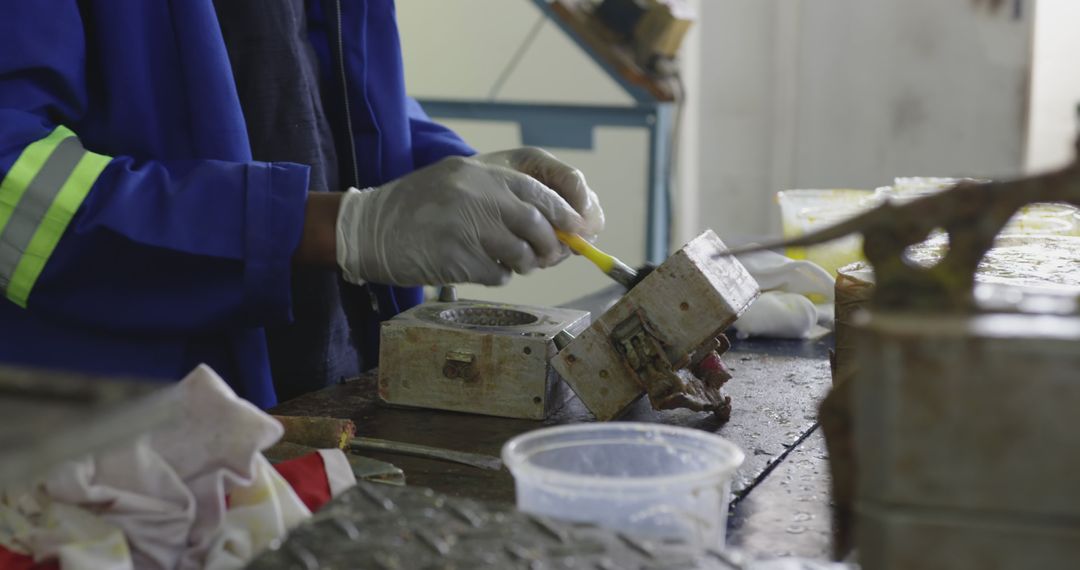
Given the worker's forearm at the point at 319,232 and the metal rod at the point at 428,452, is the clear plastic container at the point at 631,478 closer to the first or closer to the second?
the metal rod at the point at 428,452

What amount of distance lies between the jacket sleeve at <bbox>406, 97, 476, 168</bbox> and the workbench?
59 centimetres

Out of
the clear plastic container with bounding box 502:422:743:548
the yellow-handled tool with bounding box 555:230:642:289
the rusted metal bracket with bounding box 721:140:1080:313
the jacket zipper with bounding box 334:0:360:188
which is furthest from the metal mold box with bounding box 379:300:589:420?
the rusted metal bracket with bounding box 721:140:1080:313

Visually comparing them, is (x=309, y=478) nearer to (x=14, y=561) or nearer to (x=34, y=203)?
(x=14, y=561)

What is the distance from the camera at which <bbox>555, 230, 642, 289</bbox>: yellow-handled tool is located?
171cm

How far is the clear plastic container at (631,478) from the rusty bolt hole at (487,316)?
741 millimetres

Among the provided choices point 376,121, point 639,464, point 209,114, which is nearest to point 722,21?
point 376,121

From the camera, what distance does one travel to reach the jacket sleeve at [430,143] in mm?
2338

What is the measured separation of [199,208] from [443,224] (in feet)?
1.15

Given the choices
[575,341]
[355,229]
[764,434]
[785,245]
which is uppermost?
[785,245]

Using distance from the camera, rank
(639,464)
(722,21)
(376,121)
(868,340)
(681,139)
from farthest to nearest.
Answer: (722,21) < (681,139) < (376,121) < (639,464) < (868,340)

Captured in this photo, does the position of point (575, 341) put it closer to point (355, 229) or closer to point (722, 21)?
point (355, 229)

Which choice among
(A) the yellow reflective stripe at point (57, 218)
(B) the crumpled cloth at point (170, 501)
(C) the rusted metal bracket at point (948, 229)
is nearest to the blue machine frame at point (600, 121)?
(A) the yellow reflective stripe at point (57, 218)

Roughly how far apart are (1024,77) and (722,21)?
132cm

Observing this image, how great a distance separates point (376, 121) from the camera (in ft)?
7.00
